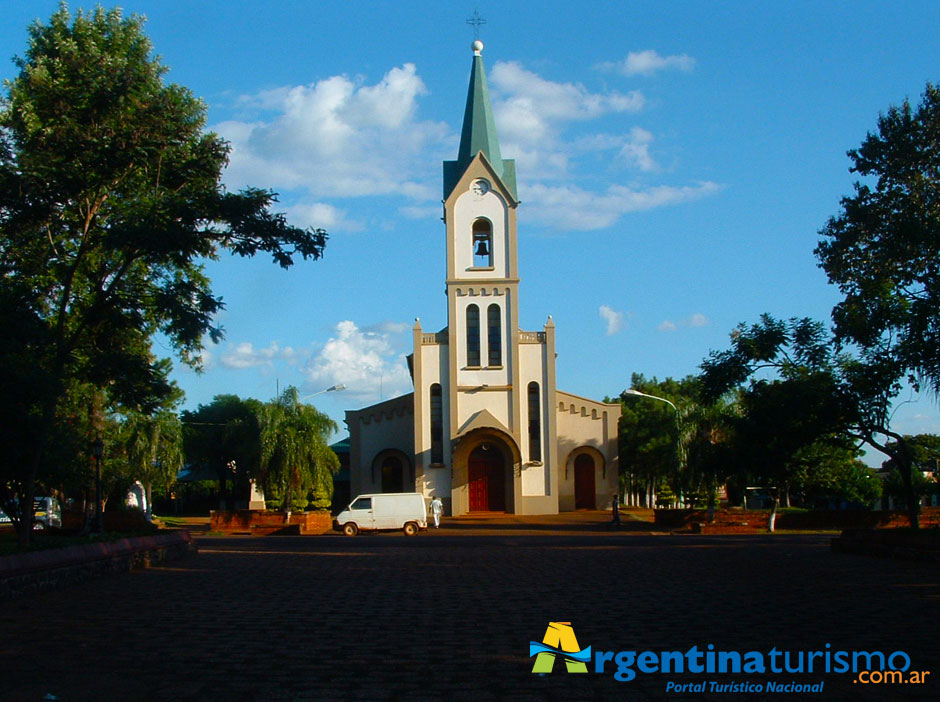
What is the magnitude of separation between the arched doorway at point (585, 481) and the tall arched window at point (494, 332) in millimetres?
7197

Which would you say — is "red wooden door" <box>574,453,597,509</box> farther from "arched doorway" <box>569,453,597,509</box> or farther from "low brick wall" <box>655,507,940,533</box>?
"low brick wall" <box>655,507,940,533</box>

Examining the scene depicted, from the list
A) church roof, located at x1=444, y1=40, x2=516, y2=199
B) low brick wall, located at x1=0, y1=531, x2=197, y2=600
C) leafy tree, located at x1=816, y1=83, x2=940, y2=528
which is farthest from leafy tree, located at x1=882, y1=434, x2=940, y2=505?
low brick wall, located at x1=0, y1=531, x2=197, y2=600

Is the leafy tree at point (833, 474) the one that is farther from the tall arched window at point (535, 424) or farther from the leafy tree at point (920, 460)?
the tall arched window at point (535, 424)

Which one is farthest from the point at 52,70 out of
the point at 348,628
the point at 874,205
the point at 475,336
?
the point at 475,336

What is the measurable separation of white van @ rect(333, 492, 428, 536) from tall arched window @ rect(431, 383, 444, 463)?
1187 cm

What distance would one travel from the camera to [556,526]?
40.6m

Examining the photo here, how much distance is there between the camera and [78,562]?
632 inches

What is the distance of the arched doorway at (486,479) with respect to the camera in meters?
50.0

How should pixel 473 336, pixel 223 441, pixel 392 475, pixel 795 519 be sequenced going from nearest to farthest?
pixel 795 519, pixel 473 336, pixel 392 475, pixel 223 441

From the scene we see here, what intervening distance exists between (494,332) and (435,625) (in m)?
39.2

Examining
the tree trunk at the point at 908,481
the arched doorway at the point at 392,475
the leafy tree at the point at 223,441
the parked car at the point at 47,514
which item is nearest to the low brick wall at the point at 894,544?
the tree trunk at the point at 908,481

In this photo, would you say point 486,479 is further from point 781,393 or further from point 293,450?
point 781,393

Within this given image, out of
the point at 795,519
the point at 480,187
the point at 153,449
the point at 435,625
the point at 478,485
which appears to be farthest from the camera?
A: the point at 480,187

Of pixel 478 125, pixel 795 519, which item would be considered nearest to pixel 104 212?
pixel 795 519
